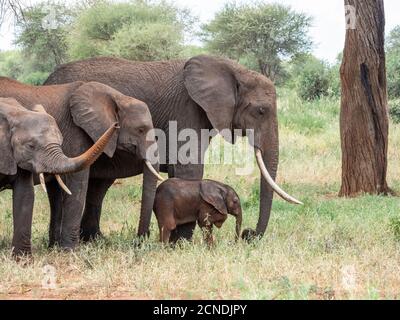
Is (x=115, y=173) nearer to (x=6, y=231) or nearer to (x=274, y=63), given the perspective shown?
(x=6, y=231)

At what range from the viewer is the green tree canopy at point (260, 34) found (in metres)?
34.4

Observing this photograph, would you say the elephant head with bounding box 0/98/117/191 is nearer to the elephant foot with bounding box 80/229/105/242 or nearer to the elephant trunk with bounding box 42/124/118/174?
the elephant trunk with bounding box 42/124/118/174

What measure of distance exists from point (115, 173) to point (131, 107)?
0.72 meters

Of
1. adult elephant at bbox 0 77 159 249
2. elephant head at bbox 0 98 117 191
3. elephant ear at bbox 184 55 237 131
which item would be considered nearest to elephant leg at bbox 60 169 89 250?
adult elephant at bbox 0 77 159 249

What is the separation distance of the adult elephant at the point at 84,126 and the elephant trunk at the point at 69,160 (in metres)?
0.79

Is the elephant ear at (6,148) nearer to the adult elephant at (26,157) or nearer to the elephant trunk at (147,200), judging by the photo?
the adult elephant at (26,157)

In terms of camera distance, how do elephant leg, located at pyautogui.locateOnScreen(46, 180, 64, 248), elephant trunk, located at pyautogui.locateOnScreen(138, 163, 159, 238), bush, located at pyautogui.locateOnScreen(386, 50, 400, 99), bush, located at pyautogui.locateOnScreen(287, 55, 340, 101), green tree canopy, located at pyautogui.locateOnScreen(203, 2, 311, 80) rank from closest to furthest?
elephant trunk, located at pyautogui.locateOnScreen(138, 163, 159, 238) < elephant leg, located at pyautogui.locateOnScreen(46, 180, 64, 248) < bush, located at pyautogui.locateOnScreen(386, 50, 400, 99) < bush, located at pyautogui.locateOnScreen(287, 55, 340, 101) < green tree canopy, located at pyautogui.locateOnScreen(203, 2, 311, 80)

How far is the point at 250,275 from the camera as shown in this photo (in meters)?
6.39

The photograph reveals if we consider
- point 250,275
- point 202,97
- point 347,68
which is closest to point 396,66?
point 347,68

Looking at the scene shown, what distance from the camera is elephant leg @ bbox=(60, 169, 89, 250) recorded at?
7.65 m

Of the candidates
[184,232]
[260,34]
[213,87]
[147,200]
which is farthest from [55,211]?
[260,34]

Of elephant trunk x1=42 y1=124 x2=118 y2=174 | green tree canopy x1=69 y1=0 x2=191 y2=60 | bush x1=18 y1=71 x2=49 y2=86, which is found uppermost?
green tree canopy x1=69 y1=0 x2=191 y2=60

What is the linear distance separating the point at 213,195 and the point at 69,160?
1.65 meters

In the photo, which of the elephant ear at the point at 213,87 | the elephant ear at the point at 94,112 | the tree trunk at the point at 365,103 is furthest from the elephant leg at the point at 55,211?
the tree trunk at the point at 365,103
